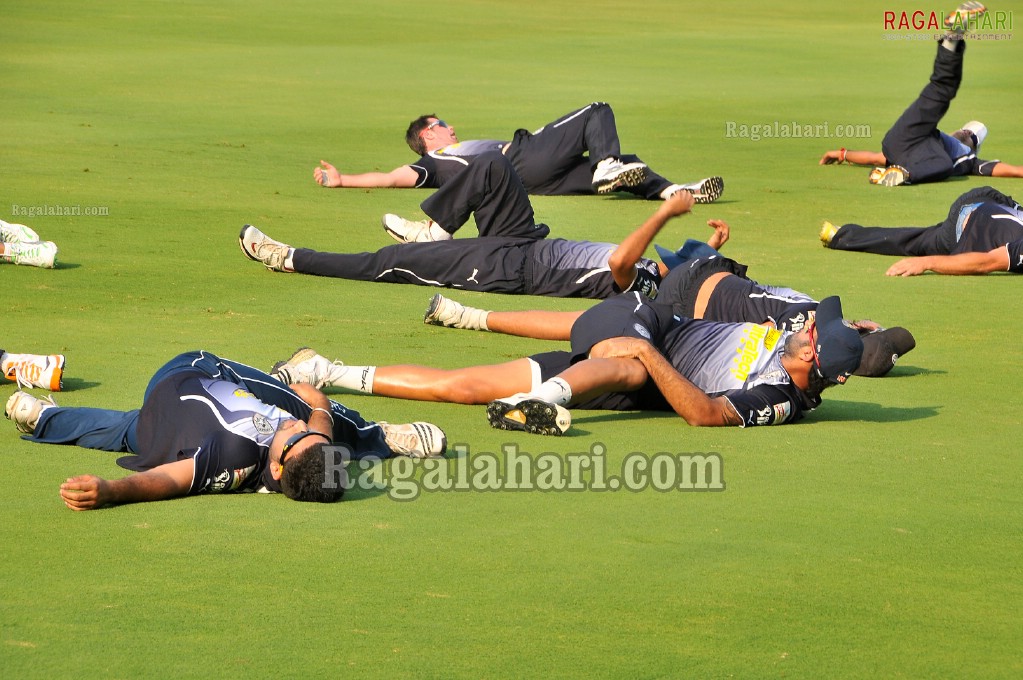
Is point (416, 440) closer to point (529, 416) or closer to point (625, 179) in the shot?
point (529, 416)

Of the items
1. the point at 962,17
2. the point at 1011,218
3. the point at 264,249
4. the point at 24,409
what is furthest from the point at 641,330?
the point at 962,17

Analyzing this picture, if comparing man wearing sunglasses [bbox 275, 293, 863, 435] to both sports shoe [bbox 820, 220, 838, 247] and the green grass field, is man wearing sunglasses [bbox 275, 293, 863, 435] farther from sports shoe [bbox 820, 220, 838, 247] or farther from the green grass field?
sports shoe [bbox 820, 220, 838, 247]

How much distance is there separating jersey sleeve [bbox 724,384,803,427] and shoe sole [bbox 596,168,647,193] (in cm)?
703

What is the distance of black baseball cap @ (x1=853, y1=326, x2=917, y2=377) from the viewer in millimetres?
8961

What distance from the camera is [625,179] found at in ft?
47.9

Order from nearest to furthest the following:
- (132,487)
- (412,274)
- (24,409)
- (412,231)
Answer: (132,487)
(24,409)
(412,274)
(412,231)

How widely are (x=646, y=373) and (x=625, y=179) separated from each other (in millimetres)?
7191

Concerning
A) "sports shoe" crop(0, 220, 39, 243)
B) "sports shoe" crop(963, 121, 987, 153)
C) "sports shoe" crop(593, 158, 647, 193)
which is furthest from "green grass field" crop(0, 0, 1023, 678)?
"sports shoe" crop(963, 121, 987, 153)

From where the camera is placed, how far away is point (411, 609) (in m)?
5.15

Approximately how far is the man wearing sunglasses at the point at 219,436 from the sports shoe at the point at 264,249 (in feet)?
14.3

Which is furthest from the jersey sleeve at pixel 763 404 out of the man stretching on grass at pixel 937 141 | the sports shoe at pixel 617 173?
the man stretching on grass at pixel 937 141

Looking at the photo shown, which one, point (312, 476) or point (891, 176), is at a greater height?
point (891, 176)

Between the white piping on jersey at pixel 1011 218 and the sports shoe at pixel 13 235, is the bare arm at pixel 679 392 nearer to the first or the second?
the sports shoe at pixel 13 235

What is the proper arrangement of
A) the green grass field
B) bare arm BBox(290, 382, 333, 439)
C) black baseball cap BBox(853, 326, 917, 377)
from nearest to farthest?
the green grass field
bare arm BBox(290, 382, 333, 439)
black baseball cap BBox(853, 326, 917, 377)
